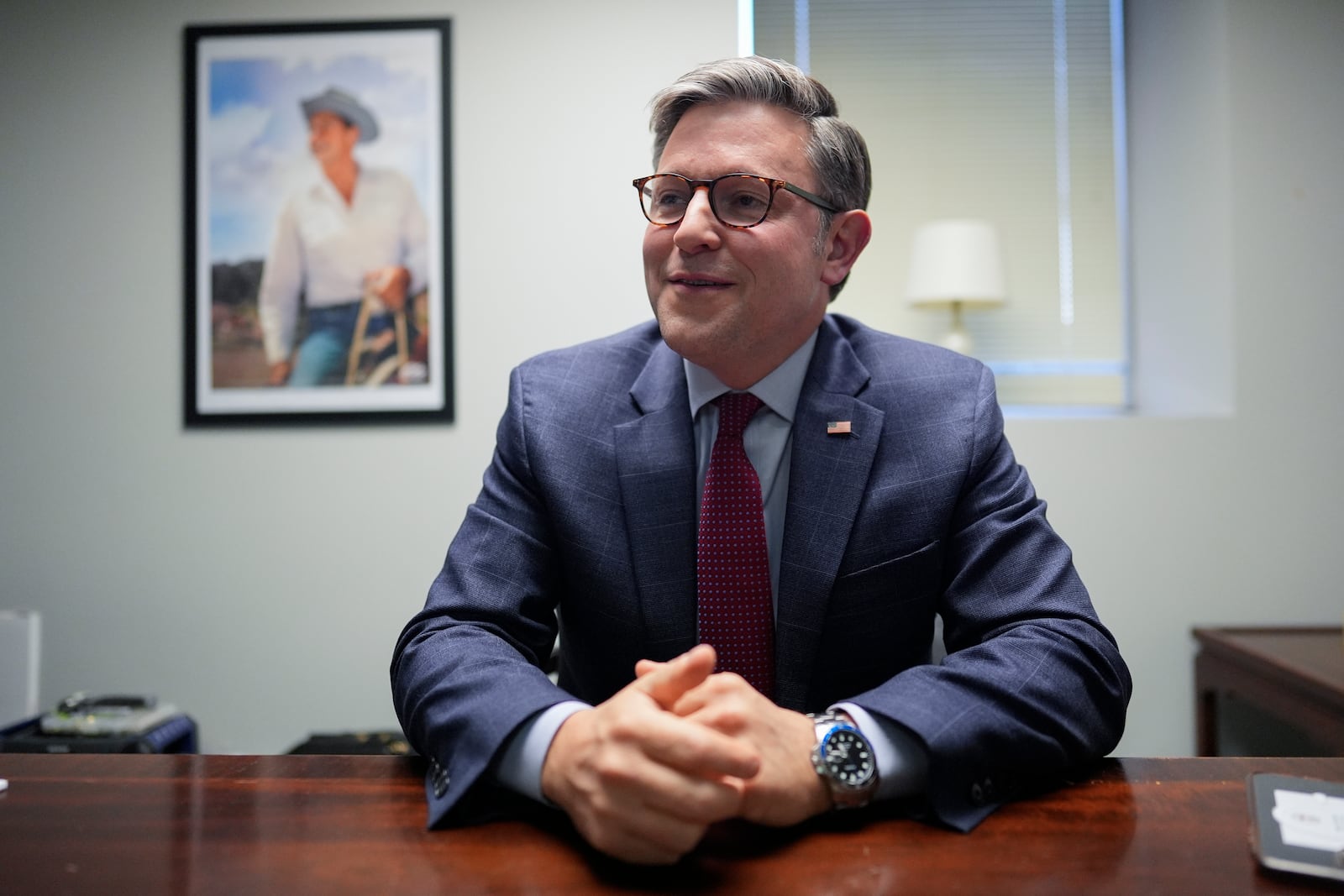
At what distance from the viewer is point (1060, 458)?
2943mm

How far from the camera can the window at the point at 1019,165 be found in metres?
3.34

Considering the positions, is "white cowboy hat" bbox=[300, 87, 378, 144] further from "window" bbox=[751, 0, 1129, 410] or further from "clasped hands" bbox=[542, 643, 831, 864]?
"clasped hands" bbox=[542, 643, 831, 864]

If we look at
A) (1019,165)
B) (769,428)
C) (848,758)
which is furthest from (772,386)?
(1019,165)

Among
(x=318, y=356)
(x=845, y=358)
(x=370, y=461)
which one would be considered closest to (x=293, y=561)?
(x=370, y=461)

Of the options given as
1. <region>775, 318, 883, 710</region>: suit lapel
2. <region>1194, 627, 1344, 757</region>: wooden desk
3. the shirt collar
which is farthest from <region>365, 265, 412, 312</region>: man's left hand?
<region>1194, 627, 1344, 757</region>: wooden desk

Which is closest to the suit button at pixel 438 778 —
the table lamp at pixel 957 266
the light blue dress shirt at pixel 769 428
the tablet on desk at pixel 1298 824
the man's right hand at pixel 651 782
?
the man's right hand at pixel 651 782

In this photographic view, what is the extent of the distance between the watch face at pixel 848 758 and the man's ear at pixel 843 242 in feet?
2.90

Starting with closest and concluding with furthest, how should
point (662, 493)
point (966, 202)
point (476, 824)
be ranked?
point (476, 824) → point (662, 493) → point (966, 202)

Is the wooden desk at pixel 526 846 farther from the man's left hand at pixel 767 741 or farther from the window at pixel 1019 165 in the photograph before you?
the window at pixel 1019 165

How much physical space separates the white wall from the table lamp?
463 mm

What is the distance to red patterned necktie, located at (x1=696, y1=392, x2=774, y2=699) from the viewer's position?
1.39 m

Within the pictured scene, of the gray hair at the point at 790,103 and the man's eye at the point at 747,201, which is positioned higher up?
the gray hair at the point at 790,103

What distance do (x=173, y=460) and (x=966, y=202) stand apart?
2.80m

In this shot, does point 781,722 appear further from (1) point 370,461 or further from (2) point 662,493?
(1) point 370,461
